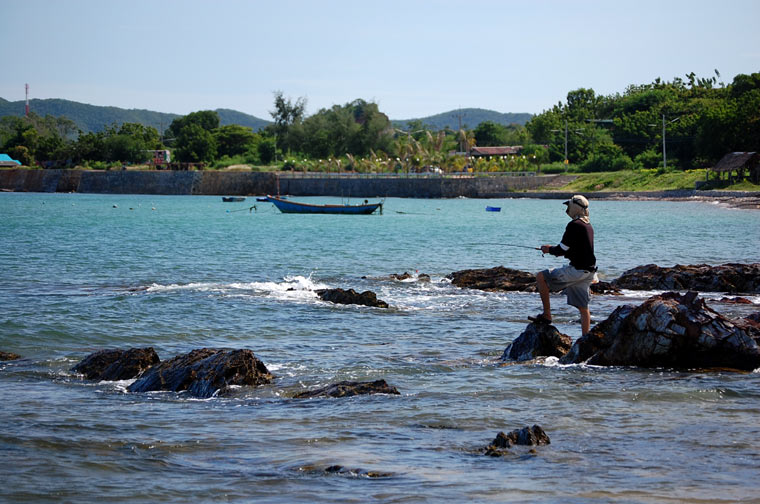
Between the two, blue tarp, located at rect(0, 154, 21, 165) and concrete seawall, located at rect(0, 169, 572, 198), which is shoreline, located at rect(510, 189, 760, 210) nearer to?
concrete seawall, located at rect(0, 169, 572, 198)

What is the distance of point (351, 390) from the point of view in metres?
10.6

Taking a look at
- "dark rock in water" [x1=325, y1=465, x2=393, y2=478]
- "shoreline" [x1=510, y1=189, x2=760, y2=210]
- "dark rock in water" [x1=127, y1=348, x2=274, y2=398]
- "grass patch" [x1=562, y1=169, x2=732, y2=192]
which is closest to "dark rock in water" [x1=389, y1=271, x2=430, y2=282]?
"dark rock in water" [x1=127, y1=348, x2=274, y2=398]

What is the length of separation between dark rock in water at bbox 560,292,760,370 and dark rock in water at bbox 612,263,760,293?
9.70m

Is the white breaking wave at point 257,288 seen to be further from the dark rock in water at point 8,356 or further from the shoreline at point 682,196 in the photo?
the shoreline at point 682,196

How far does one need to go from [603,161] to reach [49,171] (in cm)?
8890

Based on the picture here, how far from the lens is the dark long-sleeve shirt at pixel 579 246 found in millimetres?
11352

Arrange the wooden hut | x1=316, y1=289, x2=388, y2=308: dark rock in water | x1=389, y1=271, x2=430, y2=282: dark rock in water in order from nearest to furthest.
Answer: x1=316, y1=289, x2=388, y2=308: dark rock in water
x1=389, y1=271, x2=430, y2=282: dark rock in water
the wooden hut

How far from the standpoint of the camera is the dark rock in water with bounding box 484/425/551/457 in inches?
317

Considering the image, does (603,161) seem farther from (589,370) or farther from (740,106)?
(589,370)

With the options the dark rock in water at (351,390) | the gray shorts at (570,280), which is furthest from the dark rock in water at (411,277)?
the dark rock in water at (351,390)

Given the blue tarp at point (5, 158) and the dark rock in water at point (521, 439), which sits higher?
the blue tarp at point (5, 158)

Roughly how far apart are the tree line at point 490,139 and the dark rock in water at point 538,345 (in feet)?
262

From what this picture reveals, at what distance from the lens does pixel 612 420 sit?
9.06 m

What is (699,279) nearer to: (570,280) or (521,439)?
(570,280)
